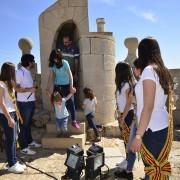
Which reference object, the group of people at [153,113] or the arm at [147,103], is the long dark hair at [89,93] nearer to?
the group of people at [153,113]

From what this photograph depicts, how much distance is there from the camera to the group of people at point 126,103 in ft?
9.73

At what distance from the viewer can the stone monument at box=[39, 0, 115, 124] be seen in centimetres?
805

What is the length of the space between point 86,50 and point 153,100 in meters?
5.29

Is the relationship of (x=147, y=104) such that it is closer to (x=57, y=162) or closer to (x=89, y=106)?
(x=57, y=162)

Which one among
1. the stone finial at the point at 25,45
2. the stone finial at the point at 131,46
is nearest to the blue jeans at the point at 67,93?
the stone finial at the point at 25,45

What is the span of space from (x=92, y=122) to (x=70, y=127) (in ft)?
1.74

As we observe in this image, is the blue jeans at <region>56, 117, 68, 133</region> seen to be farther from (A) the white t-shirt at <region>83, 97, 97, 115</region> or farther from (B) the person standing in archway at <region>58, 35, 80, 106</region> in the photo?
(B) the person standing in archway at <region>58, 35, 80, 106</region>

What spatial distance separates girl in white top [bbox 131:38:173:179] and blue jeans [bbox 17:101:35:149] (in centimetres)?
346

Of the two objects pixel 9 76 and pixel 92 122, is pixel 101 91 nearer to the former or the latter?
pixel 92 122

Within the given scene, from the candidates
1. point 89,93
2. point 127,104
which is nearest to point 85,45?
point 89,93

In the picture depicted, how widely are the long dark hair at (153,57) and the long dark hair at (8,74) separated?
2.51 metres

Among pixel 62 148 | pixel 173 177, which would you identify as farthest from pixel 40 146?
pixel 173 177

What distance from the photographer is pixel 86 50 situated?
316 inches

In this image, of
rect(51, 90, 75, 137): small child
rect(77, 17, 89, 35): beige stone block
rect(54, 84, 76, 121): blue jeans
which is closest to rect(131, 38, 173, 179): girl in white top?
rect(51, 90, 75, 137): small child
